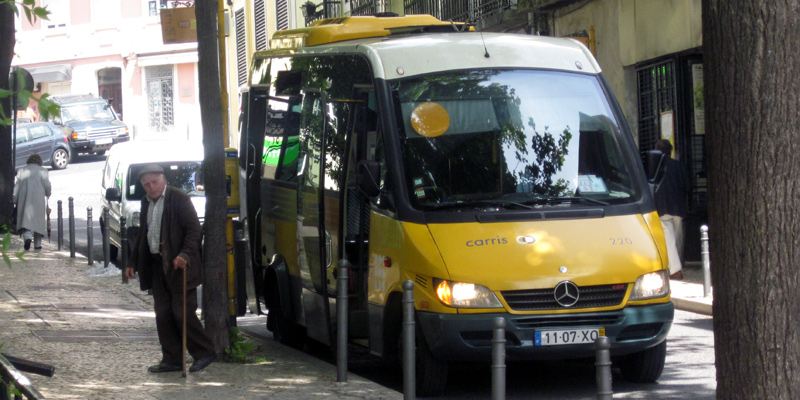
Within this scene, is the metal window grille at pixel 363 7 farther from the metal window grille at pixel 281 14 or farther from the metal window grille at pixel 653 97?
the metal window grille at pixel 653 97

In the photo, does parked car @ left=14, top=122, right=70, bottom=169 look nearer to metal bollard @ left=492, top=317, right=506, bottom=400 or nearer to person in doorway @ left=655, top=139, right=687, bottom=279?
person in doorway @ left=655, top=139, right=687, bottom=279

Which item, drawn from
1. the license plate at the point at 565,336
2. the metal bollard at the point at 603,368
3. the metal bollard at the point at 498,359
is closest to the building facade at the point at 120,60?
the license plate at the point at 565,336

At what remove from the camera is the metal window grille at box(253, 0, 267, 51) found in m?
44.7

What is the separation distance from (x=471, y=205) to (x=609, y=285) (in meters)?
1.13

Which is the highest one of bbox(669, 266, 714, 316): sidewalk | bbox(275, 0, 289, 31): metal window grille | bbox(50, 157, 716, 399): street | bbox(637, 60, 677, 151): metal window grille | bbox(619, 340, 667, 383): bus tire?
bbox(275, 0, 289, 31): metal window grille

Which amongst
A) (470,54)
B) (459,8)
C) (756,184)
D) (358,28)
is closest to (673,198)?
(358,28)

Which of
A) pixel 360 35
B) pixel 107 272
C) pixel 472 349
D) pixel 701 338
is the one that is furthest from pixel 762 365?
pixel 107 272

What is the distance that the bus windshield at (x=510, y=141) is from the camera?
10.7 m

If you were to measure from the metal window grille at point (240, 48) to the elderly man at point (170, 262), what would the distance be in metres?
35.6

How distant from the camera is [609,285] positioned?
10.2 metres

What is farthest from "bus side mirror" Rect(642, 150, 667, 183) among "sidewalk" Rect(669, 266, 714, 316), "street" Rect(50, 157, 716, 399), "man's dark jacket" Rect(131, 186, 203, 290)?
"man's dark jacket" Rect(131, 186, 203, 290)

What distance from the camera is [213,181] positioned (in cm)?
1196

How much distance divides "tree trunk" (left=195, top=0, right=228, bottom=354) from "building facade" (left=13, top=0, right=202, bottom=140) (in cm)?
4632

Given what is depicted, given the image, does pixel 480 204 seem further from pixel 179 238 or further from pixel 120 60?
pixel 120 60
